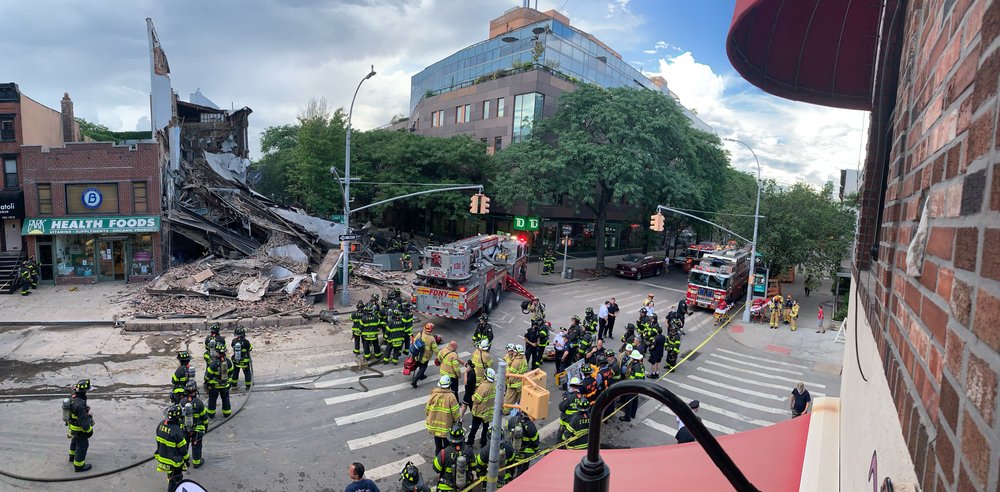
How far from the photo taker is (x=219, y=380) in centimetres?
1084

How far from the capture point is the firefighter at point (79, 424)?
8750mm

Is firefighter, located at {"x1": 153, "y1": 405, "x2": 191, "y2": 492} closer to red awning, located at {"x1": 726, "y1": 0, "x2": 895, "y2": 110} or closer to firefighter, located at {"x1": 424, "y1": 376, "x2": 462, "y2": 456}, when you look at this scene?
firefighter, located at {"x1": 424, "y1": 376, "x2": 462, "y2": 456}

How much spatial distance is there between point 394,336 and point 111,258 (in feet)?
55.9

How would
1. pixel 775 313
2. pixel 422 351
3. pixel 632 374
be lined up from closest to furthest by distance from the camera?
pixel 632 374 → pixel 422 351 → pixel 775 313

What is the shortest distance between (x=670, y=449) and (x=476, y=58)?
150ft

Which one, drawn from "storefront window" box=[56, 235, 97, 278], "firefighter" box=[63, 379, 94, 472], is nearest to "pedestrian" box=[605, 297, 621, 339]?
"firefighter" box=[63, 379, 94, 472]

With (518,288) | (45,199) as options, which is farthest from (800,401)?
(45,199)

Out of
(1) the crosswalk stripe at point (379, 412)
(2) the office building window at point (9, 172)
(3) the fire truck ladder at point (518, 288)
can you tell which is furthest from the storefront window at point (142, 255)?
(1) the crosswalk stripe at point (379, 412)

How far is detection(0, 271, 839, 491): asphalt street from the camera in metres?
9.15

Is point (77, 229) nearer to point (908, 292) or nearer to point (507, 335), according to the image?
point (507, 335)

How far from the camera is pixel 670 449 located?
20.3ft

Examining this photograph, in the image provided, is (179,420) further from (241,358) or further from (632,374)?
(632,374)

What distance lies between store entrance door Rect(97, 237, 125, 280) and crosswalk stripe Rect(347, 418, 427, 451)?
63.6ft

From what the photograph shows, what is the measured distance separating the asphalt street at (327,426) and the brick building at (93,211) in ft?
42.5
